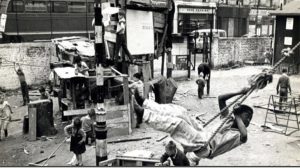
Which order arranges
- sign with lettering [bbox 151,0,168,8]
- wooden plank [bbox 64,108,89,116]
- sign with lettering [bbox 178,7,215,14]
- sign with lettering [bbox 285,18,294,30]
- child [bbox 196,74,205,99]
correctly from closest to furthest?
wooden plank [bbox 64,108,89,116], sign with lettering [bbox 151,0,168,8], child [bbox 196,74,205,99], sign with lettering [bbox 285,18,294,30], sign with lettering [bbox 178,7,215,14]

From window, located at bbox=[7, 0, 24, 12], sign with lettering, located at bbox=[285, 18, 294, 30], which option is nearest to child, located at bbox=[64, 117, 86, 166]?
window, located at bbox=[7, 0, 24, 12]

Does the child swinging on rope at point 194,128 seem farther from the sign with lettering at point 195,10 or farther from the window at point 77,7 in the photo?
the sign with lettering at point 195,10

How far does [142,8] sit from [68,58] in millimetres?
4884

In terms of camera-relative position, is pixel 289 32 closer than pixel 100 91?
No

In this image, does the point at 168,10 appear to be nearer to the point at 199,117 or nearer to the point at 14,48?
the point at 199,117

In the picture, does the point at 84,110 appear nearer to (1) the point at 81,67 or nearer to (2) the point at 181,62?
(1) the point at 81,67

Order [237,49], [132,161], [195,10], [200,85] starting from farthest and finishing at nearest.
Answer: [195,10] → [237,49] → [200,85] → [132,161]

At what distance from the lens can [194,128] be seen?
6.54 metres

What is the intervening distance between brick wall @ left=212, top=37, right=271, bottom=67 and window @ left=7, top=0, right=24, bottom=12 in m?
12.5

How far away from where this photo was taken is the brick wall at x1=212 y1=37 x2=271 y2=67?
25.5 meters

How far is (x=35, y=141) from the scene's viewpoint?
12188mm

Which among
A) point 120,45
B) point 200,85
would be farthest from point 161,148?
point 200,85

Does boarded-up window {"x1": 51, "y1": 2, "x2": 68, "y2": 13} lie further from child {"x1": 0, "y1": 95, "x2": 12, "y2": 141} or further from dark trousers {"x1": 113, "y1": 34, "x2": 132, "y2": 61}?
child {"x1": 0, "y1": 95, "x2": 12, "y2": 141}

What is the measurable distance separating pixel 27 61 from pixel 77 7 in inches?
290
